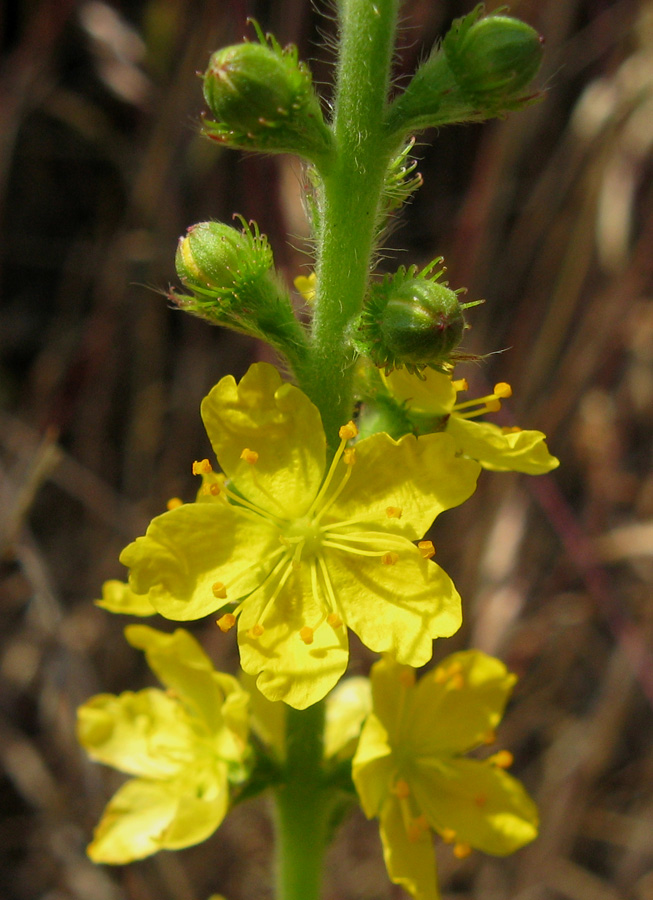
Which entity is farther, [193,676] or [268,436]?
[193,676]

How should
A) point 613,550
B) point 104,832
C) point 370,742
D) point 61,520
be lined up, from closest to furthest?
point 370,742 < point 104,832 < point 613,550 < point 61,520

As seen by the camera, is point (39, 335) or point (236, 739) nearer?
point (236, 739)

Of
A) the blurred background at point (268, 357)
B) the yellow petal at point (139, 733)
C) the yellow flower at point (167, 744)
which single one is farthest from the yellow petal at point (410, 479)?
the blurred background at point (268, 357)

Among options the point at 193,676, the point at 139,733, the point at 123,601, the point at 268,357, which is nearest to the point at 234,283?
the point at 123,601

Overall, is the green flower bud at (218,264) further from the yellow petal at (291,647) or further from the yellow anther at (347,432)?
the yellow petal at (291,647)

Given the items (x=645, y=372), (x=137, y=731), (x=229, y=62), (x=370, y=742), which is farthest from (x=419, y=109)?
(x=645, y=372)

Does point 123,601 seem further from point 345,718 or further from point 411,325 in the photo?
point 411,325

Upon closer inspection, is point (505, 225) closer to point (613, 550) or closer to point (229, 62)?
point (613, 550)
